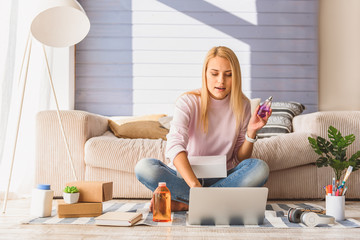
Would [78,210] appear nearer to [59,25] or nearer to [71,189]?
[71,189]

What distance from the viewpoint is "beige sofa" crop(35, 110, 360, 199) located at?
261 centimetres

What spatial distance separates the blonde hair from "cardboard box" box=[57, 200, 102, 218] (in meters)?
0.61

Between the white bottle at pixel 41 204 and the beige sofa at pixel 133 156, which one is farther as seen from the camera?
the beige sofa at pixel 133 156

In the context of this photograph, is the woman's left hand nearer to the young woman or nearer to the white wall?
the young woman

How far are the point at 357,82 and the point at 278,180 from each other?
4.27 feet

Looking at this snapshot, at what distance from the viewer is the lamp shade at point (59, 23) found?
7.91ft

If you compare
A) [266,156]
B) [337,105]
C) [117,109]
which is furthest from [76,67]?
[337,105]

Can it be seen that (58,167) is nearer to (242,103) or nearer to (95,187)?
(95,187)

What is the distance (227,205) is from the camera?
5.52 feet

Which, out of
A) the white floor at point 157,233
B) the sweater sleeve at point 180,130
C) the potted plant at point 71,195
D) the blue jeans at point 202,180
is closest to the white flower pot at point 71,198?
the potted plant at point 71,195

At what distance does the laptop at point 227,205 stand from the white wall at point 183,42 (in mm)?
2165

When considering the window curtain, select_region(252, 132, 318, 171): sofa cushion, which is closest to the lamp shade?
the window curtain

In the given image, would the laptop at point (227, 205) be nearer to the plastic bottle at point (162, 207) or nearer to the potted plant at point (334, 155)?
the plastic bottle at point (162, 207)

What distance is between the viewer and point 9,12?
2.66 meters
